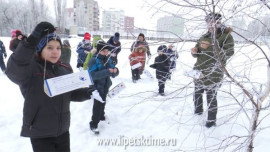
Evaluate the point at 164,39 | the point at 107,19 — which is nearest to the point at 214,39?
the point at 164,39

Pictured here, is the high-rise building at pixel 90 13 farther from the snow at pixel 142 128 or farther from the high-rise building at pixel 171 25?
the high-rise building at pixel 171 25

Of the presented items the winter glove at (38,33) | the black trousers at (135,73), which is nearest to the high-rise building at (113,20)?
the winter glove at (38,33)

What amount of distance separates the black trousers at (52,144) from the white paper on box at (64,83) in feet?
1.44

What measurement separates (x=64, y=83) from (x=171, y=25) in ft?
3.24

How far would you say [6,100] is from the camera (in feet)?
16.3

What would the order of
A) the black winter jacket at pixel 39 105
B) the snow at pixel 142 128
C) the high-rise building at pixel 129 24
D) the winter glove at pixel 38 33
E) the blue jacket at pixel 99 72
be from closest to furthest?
the high-rise building at pixel 129 24, the winter glove at pixel 38 33, the black winter jacket at pixel 39 105, the snow at pixel 142 128, the blue jacket at pixel 99 72

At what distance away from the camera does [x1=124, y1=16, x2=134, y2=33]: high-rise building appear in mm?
1347

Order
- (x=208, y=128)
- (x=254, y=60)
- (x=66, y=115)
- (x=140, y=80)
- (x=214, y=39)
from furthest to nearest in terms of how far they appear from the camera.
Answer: (x=140, y=80), (x=208, y=128), (x=66, y=115), (x=254, y=60), (x=214, y=39)

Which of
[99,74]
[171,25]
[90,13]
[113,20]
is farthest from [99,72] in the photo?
[171,25]

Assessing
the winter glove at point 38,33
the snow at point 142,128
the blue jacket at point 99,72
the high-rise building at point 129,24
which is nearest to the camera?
the high-rise building at point 129,24

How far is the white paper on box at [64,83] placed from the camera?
1645mm

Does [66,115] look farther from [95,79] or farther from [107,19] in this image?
[95,79]

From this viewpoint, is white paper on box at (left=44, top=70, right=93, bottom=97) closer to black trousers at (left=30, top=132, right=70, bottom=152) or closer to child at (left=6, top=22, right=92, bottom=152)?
child at (left=6, top=22, right=92, bottom=152)

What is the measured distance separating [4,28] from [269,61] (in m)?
46.5
